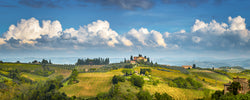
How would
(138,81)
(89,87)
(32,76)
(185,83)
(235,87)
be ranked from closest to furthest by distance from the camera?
(235,87) < (138,81) < (185,83) < (89,87) < (32,76)

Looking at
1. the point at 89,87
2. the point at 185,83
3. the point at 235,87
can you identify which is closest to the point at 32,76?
the point at 89,87

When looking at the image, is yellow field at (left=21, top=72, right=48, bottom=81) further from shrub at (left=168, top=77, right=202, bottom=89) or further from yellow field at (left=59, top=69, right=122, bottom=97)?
shrub at (left=168, top=77, right=202, bottom=89)

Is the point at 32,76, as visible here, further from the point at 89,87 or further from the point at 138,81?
the point at 138,81

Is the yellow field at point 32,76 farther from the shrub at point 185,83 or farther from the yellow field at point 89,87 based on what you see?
the shrub at point 185,83

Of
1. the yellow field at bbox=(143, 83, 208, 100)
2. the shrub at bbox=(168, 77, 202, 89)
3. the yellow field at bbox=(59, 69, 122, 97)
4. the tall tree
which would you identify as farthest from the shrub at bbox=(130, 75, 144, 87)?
the tall tree

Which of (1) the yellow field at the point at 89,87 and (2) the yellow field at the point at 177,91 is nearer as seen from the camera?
(2) the yellow field at the point at 177,91

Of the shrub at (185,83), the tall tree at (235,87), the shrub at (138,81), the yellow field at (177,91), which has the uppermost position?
the tall tree at (235,87)

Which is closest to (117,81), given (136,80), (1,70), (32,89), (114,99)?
(136,80)

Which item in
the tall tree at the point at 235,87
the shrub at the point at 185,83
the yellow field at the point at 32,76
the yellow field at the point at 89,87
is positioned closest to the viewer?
the tall tree at the point at 235,87

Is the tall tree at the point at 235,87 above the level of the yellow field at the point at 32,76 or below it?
above

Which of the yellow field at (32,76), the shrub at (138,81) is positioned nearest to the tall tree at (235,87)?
the shrub at (138,81)

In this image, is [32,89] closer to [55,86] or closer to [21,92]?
[21,92]

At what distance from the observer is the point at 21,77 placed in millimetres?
177250

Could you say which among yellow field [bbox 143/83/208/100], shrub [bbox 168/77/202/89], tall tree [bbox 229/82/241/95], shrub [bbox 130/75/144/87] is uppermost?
tall tree [bbox 229/82/241/95]
